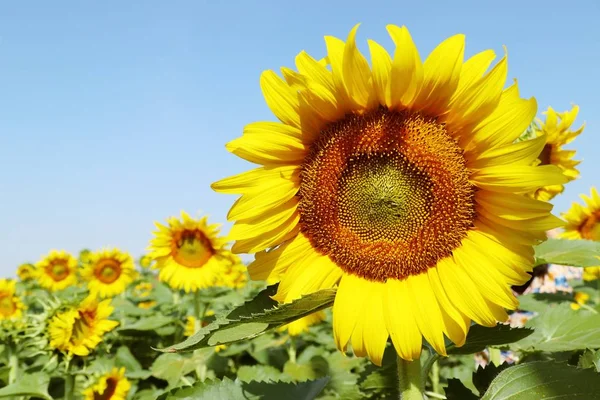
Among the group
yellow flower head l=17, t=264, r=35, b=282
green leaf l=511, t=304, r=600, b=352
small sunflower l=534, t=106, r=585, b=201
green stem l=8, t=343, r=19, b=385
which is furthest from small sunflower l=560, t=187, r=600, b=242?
yellow flower head l=17, t=264, r=35, b=282

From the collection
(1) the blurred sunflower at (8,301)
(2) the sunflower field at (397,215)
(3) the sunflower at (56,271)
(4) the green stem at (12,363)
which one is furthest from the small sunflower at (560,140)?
(3) the sunflower at (56,271)

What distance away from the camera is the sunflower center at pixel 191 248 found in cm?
645

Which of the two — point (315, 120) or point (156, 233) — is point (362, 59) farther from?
point (156, 233)

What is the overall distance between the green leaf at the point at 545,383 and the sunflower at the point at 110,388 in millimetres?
3957

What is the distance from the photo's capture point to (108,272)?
8344 millimetres

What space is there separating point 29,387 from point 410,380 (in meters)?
3.93

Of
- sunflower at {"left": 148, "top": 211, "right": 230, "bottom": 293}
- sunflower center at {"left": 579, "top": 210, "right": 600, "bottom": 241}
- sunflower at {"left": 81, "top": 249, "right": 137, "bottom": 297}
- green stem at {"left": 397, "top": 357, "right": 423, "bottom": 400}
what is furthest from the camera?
sunflower at {"left": 81, "top": 249, "right": 137, "bottom": 297}

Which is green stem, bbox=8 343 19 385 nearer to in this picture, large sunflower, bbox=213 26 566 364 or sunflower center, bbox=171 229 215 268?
sunflower center, bbox=171 229 215 268

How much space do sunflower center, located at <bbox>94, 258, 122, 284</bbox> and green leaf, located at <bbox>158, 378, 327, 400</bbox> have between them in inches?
259

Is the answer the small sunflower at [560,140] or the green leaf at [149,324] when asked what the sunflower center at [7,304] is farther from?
the small sunflower at [560,140]

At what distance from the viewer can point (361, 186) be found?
6.37ft

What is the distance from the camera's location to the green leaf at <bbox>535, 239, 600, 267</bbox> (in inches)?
86.6

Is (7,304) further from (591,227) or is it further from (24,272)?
(591,227)

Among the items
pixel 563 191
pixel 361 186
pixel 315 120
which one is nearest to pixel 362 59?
pixel 315 120
